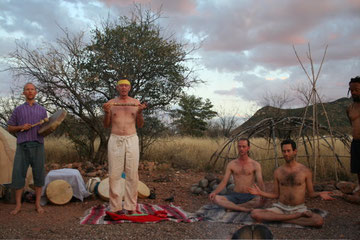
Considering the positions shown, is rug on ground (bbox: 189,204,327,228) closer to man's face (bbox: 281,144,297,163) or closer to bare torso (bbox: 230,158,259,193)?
bare torso (bbox: 230,158,259,193)

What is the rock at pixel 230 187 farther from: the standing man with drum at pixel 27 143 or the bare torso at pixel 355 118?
the standing man with drum at pixel 27 143

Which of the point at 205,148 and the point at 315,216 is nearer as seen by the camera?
the point at 315,216

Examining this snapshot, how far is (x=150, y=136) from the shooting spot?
33.9ft

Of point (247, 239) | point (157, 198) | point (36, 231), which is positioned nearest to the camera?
point (247, 239)

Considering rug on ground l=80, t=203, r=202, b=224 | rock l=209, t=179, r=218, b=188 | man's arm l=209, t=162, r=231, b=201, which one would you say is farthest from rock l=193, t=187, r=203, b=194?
man's arm l=209, t=162, r=231, b=201

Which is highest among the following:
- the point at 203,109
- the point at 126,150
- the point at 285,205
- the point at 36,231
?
the point at 203,109

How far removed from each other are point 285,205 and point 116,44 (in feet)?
21.6

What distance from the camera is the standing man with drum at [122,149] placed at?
4492 millimetres

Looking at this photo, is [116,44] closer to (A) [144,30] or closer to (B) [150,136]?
(A) [144,30]

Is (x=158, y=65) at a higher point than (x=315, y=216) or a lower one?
higher

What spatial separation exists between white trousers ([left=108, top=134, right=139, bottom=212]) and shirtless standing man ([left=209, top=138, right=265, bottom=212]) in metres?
1.16

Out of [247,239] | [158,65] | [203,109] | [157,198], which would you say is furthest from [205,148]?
[203,109]

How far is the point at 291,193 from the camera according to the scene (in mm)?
4141

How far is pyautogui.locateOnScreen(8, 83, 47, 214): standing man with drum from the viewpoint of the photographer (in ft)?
15.2
